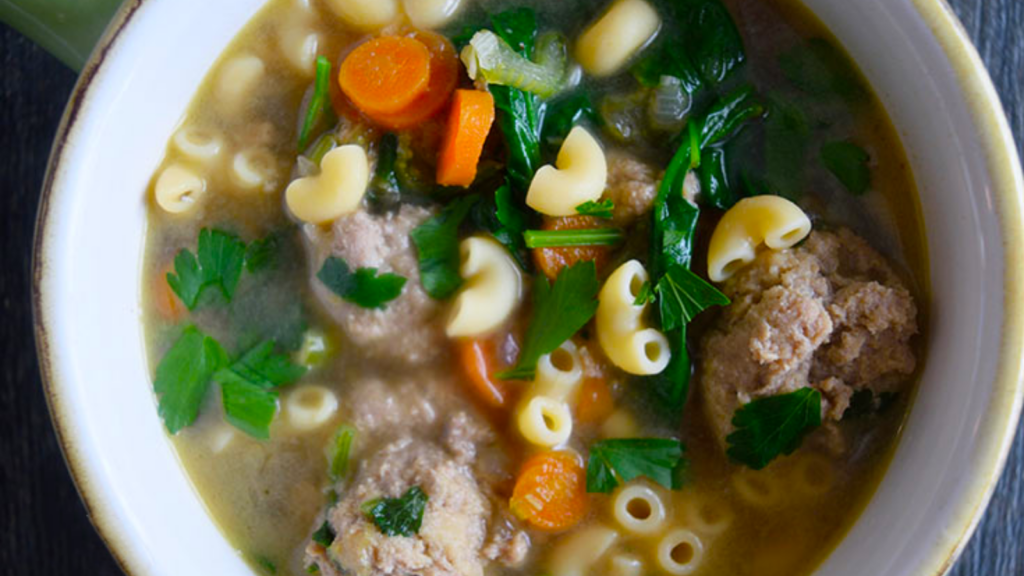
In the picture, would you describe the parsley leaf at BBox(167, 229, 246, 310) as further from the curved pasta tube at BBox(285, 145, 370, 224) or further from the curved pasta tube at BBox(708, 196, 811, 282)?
the curved pasta tube at BBox(708, 196, 811, 282)

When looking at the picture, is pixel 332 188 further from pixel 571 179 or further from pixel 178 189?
pixel 571 179

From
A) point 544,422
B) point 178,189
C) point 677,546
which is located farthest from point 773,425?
point 178,189

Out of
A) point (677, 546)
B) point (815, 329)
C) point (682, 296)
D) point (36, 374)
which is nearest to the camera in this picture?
point (815, 329)

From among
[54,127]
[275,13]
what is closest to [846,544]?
[275,13]

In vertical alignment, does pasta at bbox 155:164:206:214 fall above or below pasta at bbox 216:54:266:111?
below

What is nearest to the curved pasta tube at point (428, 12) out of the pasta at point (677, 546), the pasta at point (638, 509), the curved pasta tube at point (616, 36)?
the curved pasta tube at point (616, 36)

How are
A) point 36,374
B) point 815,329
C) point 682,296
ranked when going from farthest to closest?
1. point 36,374
2. point 682,296
3. point 815,329

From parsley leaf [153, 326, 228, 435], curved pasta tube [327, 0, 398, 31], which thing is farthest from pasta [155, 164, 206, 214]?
curved pasta tube [327, 0, 398, 31]

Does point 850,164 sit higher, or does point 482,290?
point 850,164
